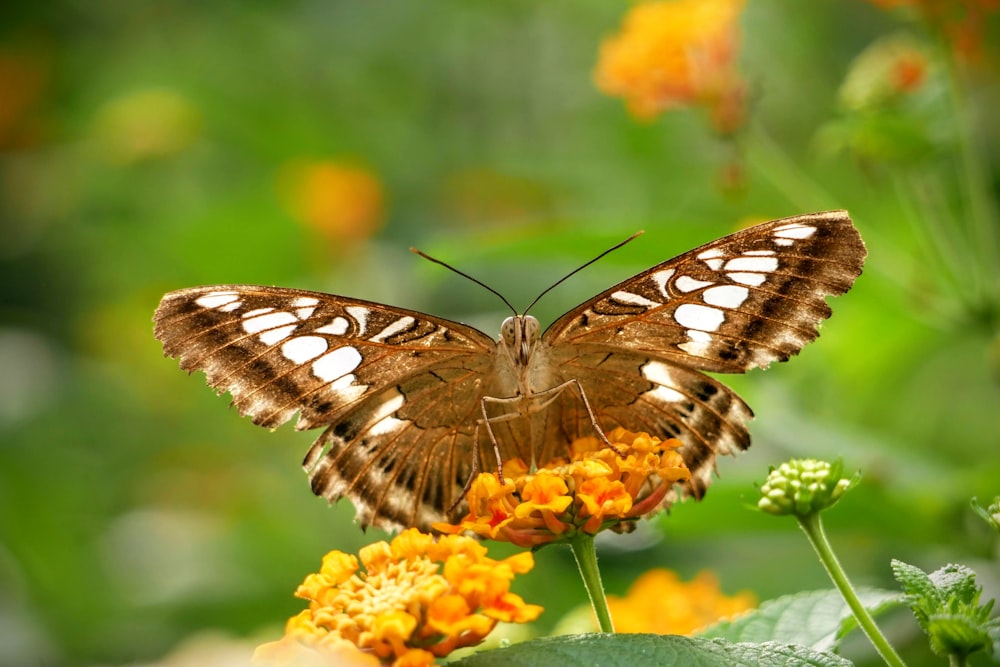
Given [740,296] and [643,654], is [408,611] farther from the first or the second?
[740,296]

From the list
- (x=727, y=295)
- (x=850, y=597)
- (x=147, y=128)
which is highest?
(x=147, y=128)

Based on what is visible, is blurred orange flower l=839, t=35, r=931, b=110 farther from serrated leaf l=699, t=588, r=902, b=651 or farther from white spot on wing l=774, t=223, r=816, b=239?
serrated leaf l=699, t=588, r=902, b=651

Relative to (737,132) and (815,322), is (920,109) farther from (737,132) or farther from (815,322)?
(815,322)

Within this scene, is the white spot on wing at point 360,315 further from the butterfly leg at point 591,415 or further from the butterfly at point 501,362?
the butterfly leg at point 591,415

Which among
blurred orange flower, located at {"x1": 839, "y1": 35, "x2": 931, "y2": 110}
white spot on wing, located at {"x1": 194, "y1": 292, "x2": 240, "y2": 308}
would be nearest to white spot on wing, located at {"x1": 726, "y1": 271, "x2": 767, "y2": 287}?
white spot on wing, located at {"x1": 194, "y1": 292, "x2": 240, "y2": 308}

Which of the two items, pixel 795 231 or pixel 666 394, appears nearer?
pixel 795 231

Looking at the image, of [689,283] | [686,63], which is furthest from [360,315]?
[686,63]

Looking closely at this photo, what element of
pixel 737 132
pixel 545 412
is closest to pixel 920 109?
pixel 737 132

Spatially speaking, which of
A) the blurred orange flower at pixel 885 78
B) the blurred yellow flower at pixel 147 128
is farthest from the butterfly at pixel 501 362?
the blurred yellow flower at pixel 147 128
